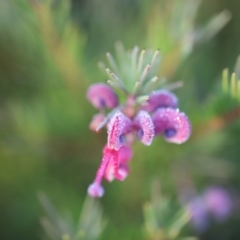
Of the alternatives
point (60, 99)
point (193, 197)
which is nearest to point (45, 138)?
point (60, 99)

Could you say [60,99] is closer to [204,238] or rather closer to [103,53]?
[103,53]

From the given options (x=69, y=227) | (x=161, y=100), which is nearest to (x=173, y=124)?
(x=161, y=100)

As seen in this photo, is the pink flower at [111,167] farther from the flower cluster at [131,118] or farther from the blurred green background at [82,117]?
the blurred green background at [82,117]

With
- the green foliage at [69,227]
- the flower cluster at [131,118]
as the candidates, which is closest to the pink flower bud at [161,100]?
the flower cluster at [131,118]

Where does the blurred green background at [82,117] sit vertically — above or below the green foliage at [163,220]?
above

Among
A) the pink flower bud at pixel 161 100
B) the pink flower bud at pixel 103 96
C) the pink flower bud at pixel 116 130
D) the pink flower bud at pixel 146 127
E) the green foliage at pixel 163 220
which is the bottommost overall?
the green foliage at pixel 163 220

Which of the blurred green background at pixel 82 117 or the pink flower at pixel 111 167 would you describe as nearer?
the pink flower at pixel 111 167

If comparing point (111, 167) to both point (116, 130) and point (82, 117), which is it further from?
point (82, 117)
